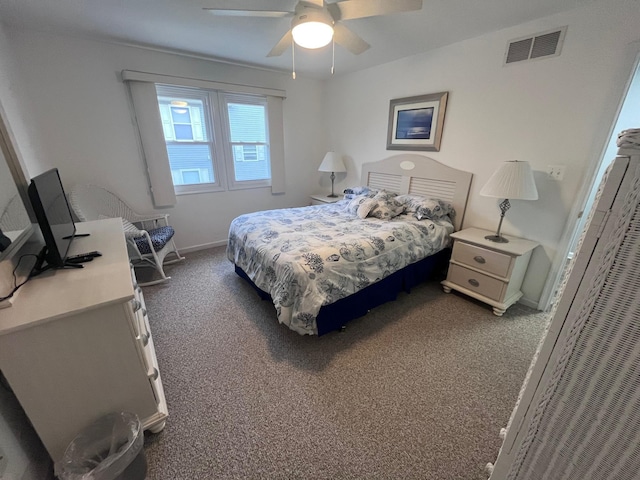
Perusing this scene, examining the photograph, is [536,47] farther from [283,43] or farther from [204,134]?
[204,134]

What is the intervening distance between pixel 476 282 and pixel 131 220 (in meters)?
3.76

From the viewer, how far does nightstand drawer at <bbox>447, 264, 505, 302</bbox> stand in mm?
2225

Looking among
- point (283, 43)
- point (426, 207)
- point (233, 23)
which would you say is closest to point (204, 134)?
point (233, 23)

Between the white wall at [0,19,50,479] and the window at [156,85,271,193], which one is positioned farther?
the window at [156,85,271,193]

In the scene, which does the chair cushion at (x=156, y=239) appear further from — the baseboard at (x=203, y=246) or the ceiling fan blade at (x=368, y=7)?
the ceiling fan blade at (x=368, y=7)

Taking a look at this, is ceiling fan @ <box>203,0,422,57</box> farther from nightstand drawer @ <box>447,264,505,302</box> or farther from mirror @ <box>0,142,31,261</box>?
nightstand drawer @ <box>447,264,505,302</box>

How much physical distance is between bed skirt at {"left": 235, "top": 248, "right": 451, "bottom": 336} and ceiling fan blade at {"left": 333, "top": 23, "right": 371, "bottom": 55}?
1902mm

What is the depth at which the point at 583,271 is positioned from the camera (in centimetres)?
65

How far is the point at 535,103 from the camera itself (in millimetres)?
2129

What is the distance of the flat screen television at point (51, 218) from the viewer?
105 centimetres

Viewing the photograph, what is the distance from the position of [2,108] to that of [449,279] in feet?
12.5

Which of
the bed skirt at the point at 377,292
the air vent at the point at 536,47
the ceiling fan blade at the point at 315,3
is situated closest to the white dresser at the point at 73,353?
the bed skirt at the point at 377,292

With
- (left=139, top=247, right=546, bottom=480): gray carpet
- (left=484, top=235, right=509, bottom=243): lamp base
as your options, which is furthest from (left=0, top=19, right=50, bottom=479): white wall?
(left=484, top=235, right=509, bottom=243): lamp base

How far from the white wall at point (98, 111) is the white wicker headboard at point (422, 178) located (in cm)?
190
